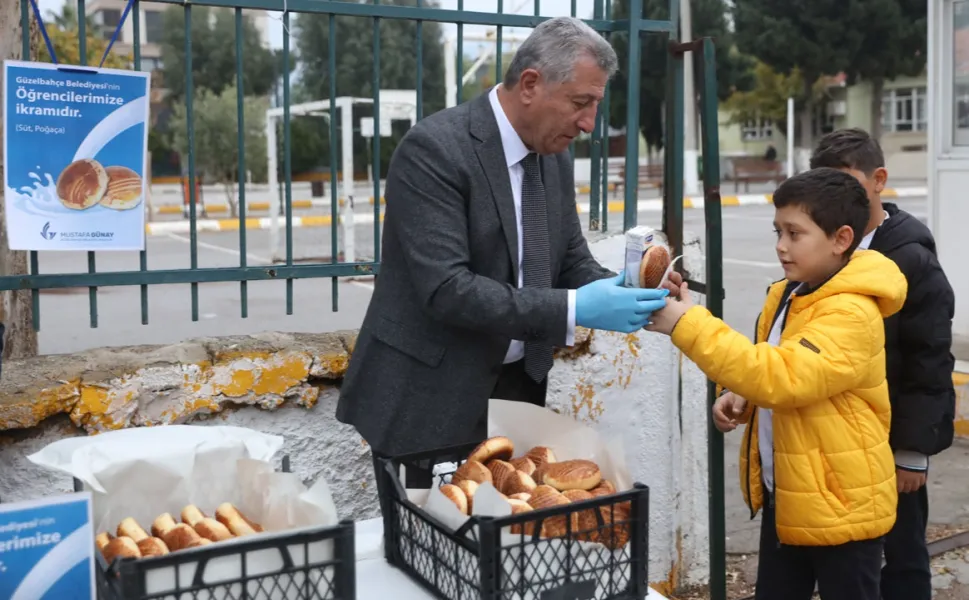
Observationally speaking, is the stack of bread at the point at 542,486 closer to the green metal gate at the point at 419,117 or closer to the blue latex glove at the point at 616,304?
the blue latex glove at the point at 616,304

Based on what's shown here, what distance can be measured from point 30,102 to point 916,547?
8.77ft

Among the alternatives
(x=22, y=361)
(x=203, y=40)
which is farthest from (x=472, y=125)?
(x=203, y=40)

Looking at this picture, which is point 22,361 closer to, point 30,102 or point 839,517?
point 30,102

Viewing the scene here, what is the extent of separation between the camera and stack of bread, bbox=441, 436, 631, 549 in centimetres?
171

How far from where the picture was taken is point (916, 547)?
298cm

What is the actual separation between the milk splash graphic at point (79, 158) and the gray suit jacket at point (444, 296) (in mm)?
901

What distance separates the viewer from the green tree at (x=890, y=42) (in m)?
34.6

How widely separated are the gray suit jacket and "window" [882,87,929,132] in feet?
148

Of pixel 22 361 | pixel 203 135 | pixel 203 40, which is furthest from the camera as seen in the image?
pixel 203 40

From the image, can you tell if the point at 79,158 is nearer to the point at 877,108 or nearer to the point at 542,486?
the point at 542,486

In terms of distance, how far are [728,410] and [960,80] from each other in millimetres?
5093

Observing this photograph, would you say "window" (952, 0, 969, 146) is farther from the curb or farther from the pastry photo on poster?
the curb

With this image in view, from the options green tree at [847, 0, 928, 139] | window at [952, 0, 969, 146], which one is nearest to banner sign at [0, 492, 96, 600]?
window at [952, 0, 969, 146]

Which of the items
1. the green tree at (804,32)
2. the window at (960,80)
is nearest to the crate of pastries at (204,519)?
the window at (960,80)
